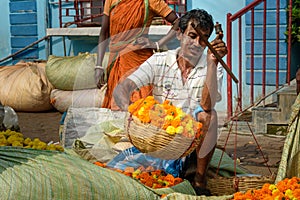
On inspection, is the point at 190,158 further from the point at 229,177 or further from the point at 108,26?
the point at 108,26

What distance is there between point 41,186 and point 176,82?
1109 millimetres

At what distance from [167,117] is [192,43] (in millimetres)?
612

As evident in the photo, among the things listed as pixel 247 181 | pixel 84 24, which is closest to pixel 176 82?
pixel 247 181

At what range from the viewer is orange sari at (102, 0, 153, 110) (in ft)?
16.1

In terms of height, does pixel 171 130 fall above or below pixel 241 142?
above

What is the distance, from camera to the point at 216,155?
439 cm

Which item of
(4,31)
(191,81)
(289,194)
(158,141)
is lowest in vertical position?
(289,194)

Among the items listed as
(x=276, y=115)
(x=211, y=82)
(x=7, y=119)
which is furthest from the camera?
(x=276, y=115)

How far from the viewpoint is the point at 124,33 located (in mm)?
5117

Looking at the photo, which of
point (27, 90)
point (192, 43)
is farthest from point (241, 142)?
point (27, 90)

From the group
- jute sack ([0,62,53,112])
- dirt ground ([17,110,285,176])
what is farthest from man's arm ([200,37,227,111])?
jute sack ([0,62,53,112])

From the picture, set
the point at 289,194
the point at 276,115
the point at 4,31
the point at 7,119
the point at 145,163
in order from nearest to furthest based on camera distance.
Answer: the point at 289,194, the point at 145,163, the point at 7,119, the point at 276,115, the point at 4,31

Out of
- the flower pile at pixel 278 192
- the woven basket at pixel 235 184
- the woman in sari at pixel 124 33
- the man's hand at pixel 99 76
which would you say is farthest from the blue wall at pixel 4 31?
the flower pile at pixel 278 192

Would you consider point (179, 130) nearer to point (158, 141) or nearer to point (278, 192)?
point (158, 141)
